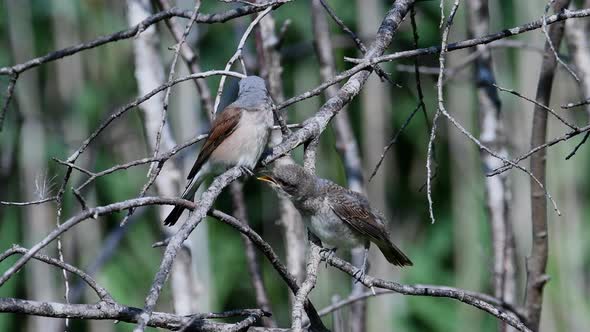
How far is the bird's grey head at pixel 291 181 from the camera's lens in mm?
3590

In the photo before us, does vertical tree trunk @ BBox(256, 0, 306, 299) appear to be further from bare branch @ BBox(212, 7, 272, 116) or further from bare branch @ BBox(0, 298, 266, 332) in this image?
bare branch @ BBox(0, 298, 266, 332)

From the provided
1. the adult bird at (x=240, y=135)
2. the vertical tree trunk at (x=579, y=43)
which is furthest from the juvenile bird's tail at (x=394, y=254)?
the vertical tree trunk at (x=579, y=43)

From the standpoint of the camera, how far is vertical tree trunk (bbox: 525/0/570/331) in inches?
147

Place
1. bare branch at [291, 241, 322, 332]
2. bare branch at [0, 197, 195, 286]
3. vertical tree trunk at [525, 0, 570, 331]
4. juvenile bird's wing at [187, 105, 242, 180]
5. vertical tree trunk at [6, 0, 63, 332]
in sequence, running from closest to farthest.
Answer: bare branch at [0, 197, 195, 286] < bare branch at [291, 241, 322, 332] < vertical tree trunk at [525, 0, 570, 331] < juvenile bird's wing at [187, 105, 242, 180] < vertical tree trunk at [6, 0, 63, 332]

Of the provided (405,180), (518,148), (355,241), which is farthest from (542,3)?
(355,241)

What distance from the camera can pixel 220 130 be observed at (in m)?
4.10

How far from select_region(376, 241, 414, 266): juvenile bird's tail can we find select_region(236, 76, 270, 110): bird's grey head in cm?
85

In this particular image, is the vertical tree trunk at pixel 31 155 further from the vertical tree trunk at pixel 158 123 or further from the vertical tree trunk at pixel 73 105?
the vertical tree trunk at pixel 158 123

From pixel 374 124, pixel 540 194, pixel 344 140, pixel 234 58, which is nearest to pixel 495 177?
pixel 540 194

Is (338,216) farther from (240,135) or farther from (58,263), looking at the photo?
(58,263)

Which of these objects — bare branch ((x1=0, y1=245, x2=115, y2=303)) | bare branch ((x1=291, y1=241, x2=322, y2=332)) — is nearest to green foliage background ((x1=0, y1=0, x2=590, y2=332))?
bare branch ((x1=291, y1=241, x2=322, y2=332))

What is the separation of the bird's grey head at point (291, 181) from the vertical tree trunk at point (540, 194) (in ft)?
3.24

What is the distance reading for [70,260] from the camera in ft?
21.8

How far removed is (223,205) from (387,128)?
1.77 meters
